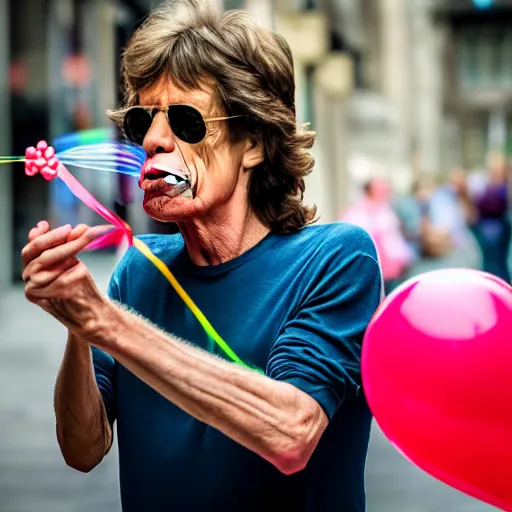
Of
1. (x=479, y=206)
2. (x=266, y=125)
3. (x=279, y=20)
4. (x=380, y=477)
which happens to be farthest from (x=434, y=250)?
(x=266, y=125)

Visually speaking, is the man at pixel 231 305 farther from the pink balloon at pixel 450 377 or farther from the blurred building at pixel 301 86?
the blurred building at pixel 301 86

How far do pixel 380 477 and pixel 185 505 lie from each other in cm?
419

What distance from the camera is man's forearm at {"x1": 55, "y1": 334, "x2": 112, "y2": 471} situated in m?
2.06

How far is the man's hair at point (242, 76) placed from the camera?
208 centimetres

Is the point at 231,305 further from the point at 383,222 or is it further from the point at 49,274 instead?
the point at 383,222

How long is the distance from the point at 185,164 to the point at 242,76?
18 centimetres

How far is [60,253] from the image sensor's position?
1.69 metres

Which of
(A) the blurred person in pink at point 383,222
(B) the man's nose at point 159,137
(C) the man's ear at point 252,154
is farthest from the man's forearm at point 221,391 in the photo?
(A) the blurred person in pink at point 383,222

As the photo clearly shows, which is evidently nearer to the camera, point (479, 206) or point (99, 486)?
point (99, 486)

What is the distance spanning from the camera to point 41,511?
5.40 m

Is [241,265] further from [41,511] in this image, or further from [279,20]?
[279,20]

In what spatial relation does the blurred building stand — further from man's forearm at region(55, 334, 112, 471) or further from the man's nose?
man's forearm at region(55, 334, 112, 471)

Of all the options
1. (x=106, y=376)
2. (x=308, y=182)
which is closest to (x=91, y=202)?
(x=106, y=376)

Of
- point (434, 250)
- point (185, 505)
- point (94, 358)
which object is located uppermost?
point (94, 358)
